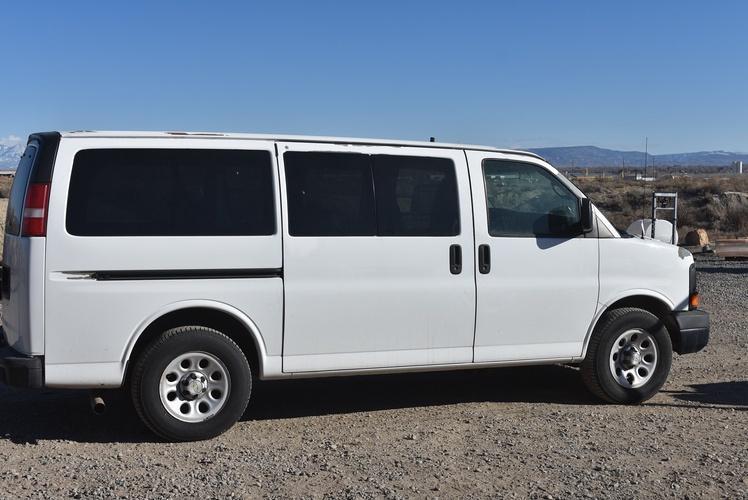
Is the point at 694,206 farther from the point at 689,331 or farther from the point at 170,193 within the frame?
the point at 170,193

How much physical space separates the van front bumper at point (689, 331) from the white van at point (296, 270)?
133mm

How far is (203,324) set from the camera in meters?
6.73

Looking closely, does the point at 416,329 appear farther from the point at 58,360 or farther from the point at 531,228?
the point at 58,360

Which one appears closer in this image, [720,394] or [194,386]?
[194,386]

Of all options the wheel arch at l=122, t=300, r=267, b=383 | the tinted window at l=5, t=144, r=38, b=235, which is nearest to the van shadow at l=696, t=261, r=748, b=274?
the wheel arch at l=122, t=300, r=267, b=383

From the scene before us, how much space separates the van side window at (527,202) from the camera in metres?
7.42

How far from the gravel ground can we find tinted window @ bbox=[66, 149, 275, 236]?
4.98 feet

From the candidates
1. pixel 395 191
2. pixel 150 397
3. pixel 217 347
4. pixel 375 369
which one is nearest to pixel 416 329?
pixel 375 369

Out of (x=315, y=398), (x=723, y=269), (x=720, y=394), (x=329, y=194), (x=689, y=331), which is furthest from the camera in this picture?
(x=723, y=269)

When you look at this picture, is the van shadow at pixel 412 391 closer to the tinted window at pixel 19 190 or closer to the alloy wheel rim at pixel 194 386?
the alloy wheel rim at pixel 194 386

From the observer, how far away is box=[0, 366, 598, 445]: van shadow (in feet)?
22.7

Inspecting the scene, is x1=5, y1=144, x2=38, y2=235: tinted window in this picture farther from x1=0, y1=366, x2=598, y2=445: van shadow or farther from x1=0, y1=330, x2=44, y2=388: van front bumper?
x1=0, y1=366, x2=598, y2=445: van shadow

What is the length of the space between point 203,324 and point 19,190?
1569mm

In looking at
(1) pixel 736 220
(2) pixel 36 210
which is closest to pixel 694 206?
(1) pixel 736 220
